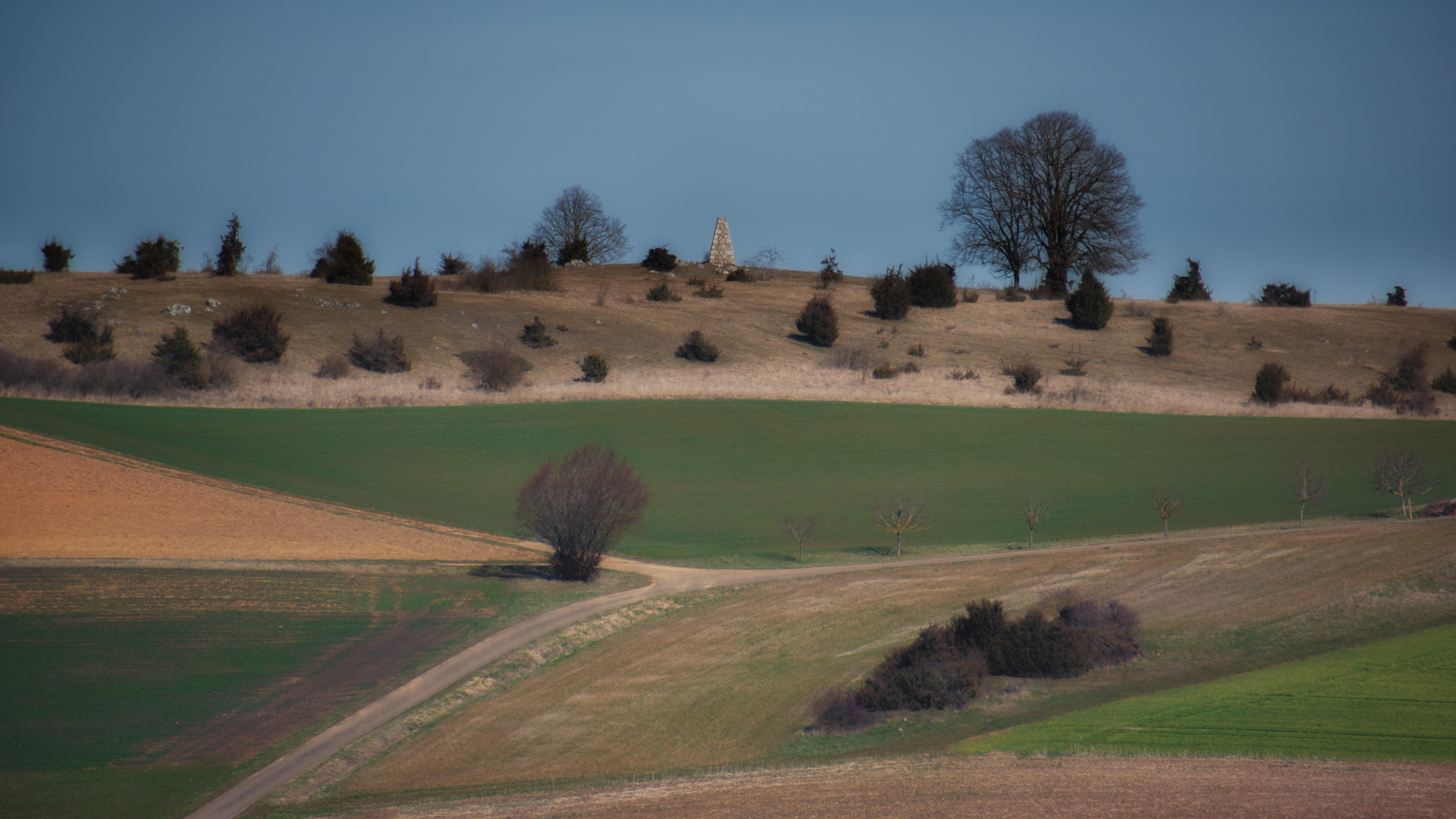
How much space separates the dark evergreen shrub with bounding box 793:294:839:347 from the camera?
54906mm

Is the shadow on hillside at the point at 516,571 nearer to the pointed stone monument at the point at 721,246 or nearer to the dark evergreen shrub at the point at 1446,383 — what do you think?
the dark evergreen shrub at the point at 1446,383

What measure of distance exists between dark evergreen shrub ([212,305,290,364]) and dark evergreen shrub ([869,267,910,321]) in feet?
123

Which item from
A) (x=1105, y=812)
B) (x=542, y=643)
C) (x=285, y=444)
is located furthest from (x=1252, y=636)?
(x=285, y=444)

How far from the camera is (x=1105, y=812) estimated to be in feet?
32.9

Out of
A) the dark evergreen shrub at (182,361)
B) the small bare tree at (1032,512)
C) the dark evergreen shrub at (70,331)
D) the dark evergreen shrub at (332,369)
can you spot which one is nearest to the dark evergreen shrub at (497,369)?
the dark evergreen shrub at (332,369)

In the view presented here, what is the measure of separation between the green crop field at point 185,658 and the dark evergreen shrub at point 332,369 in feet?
78.1

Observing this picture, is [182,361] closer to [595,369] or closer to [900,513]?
[595,369]

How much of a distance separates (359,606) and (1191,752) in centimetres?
1725

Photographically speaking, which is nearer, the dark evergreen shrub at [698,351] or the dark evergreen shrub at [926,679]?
the dark evergreen shrub at [926,679]

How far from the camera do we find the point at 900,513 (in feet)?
90.9

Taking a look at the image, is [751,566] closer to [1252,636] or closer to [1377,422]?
[1252,636]

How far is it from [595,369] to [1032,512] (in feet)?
83.6

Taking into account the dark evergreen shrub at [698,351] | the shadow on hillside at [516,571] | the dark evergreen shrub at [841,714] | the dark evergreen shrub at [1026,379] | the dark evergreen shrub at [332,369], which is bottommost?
the dark evergreen shrub at [841,714]

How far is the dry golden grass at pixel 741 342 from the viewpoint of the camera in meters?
43.4
